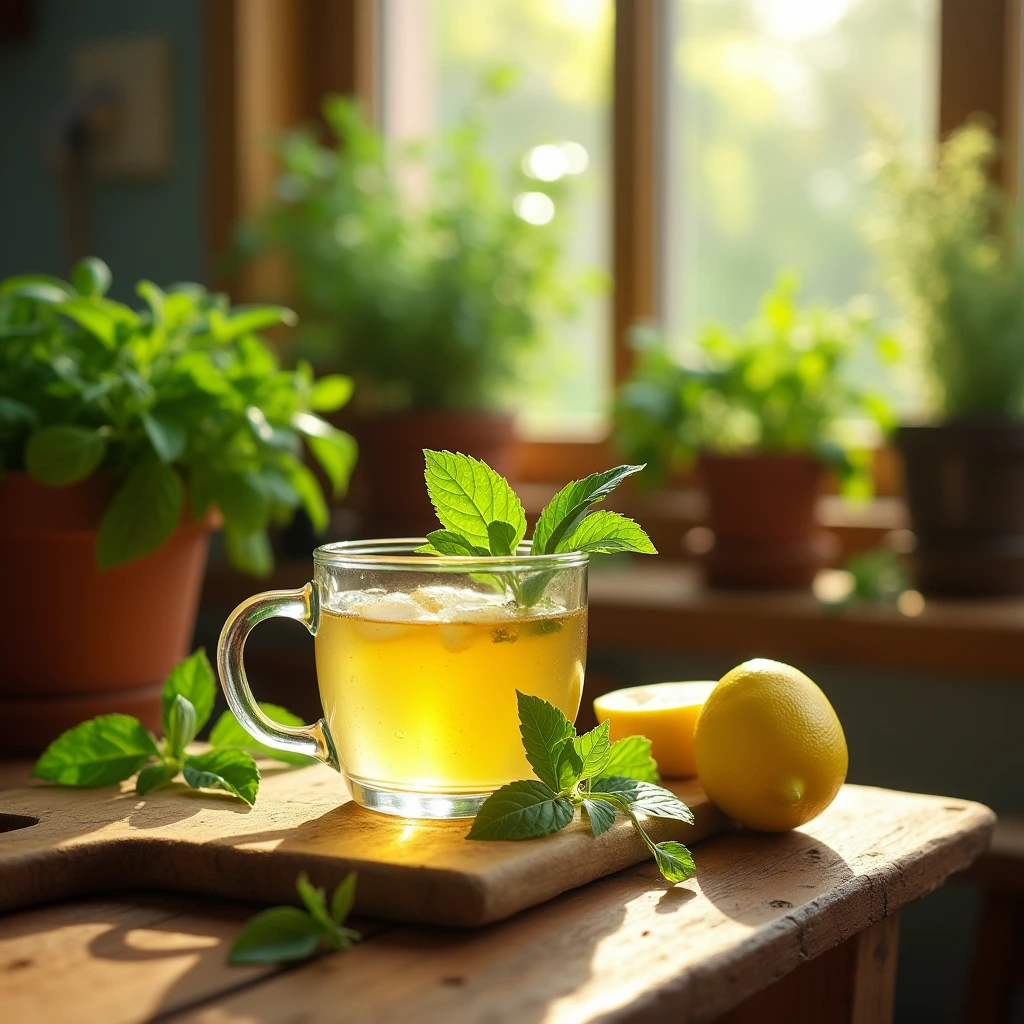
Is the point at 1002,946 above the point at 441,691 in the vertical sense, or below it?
below

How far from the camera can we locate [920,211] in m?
1.86

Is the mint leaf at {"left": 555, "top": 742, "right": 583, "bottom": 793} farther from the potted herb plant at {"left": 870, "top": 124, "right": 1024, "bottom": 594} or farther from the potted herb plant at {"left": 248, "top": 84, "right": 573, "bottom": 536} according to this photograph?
the potted herb plant at {"left": 248, "top": 84, "right": 573, "bottom": 536}

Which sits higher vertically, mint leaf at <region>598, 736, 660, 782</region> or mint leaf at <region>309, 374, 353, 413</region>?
mint leaf at <region>309, 374, 353, 413</region>

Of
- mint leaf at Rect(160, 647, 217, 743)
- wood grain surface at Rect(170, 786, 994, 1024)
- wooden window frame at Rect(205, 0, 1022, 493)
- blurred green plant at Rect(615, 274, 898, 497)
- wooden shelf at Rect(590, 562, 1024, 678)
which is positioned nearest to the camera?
wood grain surface at Rect(170, 786, 994, 1024)

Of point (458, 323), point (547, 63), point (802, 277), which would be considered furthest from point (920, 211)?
point (547, 63)

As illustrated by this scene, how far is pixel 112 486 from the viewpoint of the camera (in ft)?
3.28

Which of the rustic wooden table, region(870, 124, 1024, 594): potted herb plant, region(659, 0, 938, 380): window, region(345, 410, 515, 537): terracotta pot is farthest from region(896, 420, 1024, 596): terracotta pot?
the rustic wooden table

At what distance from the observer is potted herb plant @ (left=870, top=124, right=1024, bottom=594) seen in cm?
179

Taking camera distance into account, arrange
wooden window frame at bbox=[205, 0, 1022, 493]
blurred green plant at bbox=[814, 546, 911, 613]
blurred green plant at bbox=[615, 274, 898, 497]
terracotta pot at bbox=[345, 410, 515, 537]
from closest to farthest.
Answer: blurred green plant at bbox=[814, 546, 911, 613] → blurred green plant at bbox=[615, 274, 898, 497] → wooden window frame at bbox=[205, 0, 1022, 493] → terracotta pot at bbox=[345, 410, 515, 537]

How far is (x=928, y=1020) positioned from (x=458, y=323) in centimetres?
117

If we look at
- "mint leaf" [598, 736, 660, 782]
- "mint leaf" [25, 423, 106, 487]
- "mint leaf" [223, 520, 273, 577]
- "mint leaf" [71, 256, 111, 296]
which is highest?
"mint leaf" [71, 256, 111, 296]

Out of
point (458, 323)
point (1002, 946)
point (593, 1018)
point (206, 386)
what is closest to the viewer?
point (593, 1018)

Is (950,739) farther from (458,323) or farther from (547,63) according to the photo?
(547,63)

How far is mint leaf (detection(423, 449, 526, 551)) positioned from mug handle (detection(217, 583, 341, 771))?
9 centimetres
